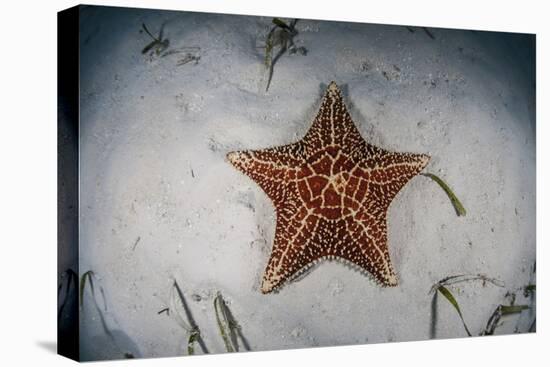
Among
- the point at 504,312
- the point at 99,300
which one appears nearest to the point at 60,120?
the point at 99,300

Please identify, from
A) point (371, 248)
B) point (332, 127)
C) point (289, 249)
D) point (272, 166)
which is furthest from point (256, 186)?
point (371, 248)

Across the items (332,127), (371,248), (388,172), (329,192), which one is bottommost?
(371,248)

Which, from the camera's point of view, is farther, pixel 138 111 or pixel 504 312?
pixel 504 312

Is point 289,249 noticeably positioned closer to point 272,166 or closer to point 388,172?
point 272,166

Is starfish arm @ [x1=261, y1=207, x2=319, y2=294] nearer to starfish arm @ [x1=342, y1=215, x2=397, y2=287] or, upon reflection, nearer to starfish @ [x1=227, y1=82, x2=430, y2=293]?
starfish @ [x1=227, y1=82, x2=430, y2=293]

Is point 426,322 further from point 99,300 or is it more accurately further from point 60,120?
point 60,120

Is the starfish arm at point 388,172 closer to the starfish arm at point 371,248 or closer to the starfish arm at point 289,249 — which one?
the starfish arm at point 371,248

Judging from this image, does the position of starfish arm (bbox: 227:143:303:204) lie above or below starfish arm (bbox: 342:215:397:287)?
above

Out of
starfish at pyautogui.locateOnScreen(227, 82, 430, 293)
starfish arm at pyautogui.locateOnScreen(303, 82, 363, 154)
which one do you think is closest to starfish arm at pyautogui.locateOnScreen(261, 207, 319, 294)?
starfish at pyautogui.locateOnScreen(227, 82, 430, 293)
